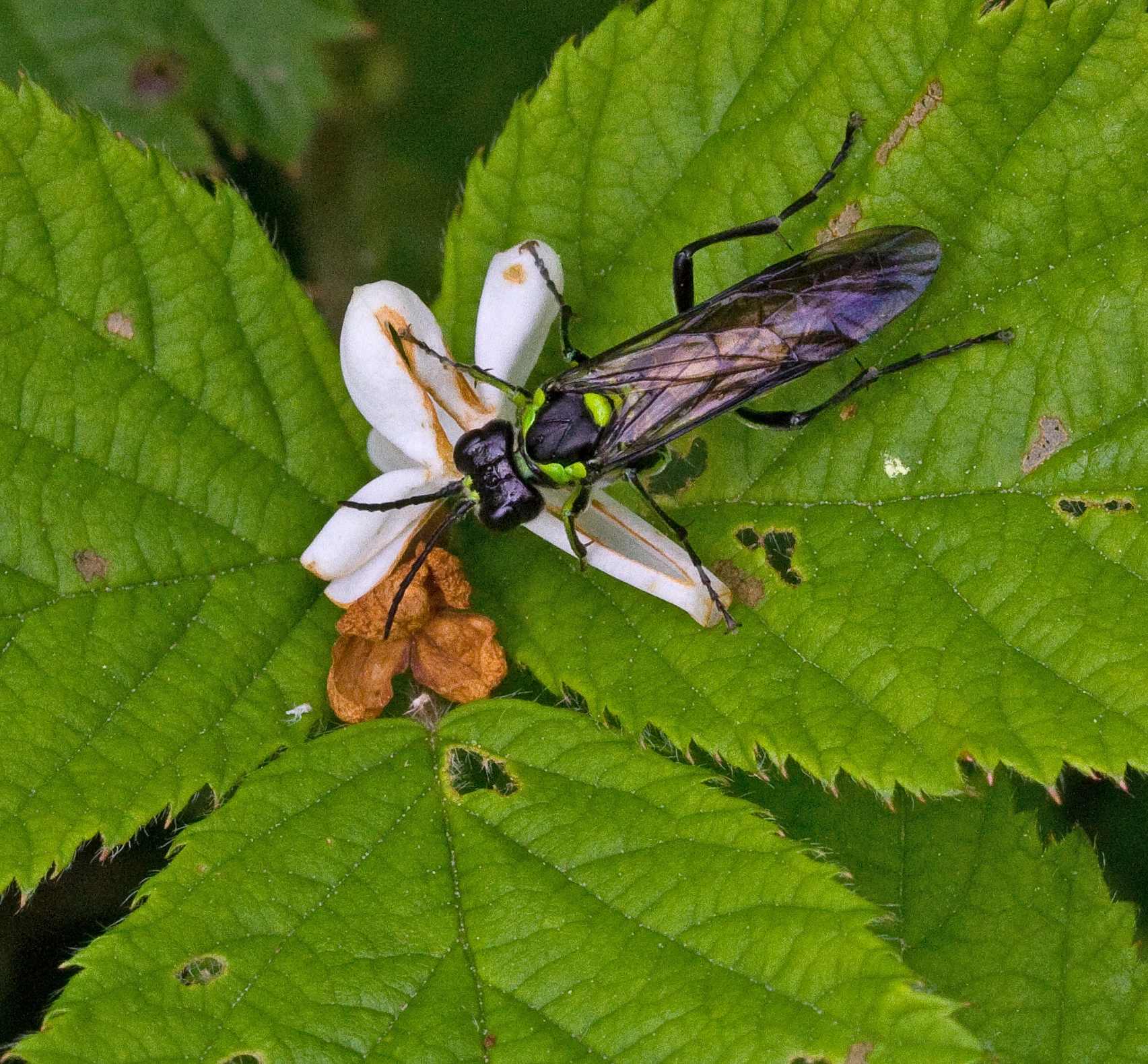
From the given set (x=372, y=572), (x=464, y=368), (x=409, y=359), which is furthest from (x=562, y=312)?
(x=372, y=572)

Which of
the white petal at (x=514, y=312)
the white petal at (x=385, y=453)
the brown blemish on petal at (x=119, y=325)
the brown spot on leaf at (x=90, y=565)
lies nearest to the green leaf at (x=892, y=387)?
the white petal at (x=514, y=312)

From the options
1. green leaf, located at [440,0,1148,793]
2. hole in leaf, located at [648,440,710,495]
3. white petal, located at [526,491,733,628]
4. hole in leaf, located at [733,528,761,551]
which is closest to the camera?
green leaf, located at [440,0,1148,793]

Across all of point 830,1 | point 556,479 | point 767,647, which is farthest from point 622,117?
point 767,647

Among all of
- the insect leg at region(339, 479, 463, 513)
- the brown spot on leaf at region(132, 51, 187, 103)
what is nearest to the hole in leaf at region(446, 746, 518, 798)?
the insect leg at region(339, 479, 463, 513)

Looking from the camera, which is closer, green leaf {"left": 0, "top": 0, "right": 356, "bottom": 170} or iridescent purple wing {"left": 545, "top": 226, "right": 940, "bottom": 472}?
iridescent purple wing {"left": 545, "top": 226, "right": 940, "bottom": 472}

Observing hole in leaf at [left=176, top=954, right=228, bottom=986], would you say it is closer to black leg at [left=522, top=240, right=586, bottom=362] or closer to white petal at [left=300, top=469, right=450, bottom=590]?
white petal at [left=300, top=469, right=450, bottom=590]

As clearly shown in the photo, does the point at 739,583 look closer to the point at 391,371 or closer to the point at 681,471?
the point at 681,471
